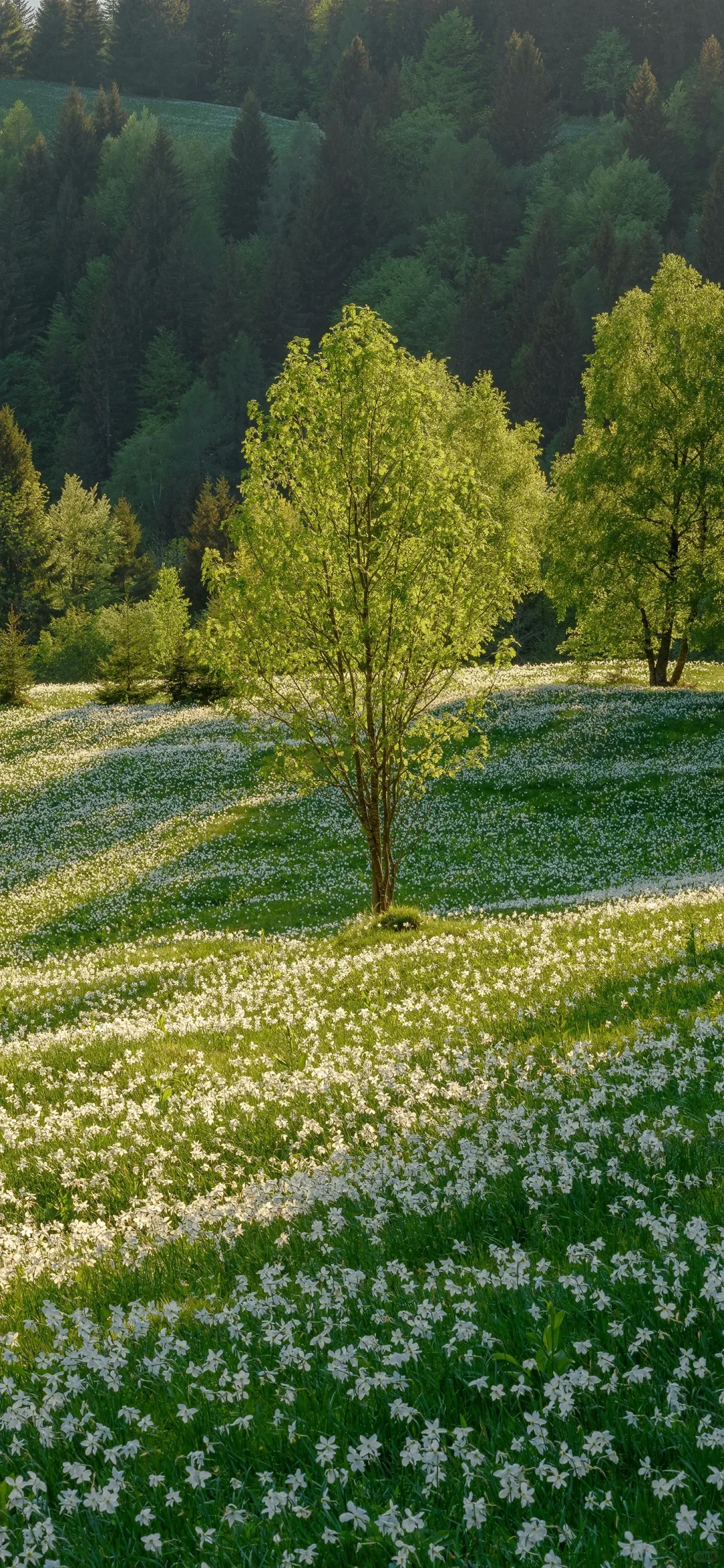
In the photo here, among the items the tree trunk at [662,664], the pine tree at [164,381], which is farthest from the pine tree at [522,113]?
the tree trunk at [662,664]

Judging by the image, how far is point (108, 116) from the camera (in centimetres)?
18425

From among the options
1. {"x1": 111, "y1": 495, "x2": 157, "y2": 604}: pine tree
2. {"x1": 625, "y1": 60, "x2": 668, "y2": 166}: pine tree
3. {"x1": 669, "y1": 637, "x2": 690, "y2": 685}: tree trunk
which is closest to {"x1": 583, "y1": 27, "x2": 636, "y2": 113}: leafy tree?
{"x1": 625, "y1": 60, "x2": 668, "y2": 166}: pine tree

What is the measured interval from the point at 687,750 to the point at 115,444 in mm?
134379

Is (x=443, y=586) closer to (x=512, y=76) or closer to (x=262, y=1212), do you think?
(x=262, y=1212)

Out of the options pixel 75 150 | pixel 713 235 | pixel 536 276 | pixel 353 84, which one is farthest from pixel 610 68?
pixel 75 150

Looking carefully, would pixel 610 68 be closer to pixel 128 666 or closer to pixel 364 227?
pixel 364 227

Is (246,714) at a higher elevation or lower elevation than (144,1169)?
higher

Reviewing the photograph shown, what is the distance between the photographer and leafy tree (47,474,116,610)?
9375 centimetres

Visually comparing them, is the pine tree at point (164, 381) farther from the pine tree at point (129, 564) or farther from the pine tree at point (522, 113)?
the pine tree at point (522, 113)

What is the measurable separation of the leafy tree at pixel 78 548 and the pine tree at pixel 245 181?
98.2 metres

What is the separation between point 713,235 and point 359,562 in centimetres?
12011

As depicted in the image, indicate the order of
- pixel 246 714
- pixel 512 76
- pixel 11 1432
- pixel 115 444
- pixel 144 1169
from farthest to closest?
pixel 512 76 → pixel 115 444 → pixel 246 714 → pixel 144 1169 → pixel 11 1432

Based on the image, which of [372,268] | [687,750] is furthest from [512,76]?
[687,750]

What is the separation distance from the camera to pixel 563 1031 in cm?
959
